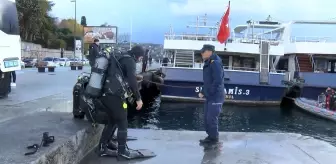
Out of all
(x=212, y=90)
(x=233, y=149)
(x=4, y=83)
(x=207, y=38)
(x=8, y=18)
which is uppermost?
(x=207, y=38)

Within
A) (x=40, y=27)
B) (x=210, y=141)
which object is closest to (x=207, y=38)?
(x=210, y=141)

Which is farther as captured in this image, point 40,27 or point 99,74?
point 40,27

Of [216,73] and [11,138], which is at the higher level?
[216,73]

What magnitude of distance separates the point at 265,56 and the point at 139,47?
1937cm

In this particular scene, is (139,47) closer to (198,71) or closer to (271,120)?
(271,120)

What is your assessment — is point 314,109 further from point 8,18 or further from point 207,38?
point 8,18

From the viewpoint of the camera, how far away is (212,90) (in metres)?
5.87

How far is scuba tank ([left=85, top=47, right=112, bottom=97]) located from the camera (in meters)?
4.68

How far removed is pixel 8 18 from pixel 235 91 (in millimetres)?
14795

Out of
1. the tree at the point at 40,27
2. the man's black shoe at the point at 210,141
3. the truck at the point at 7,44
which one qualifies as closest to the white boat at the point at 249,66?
the truck at the point at 7,44

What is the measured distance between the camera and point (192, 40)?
23.6m

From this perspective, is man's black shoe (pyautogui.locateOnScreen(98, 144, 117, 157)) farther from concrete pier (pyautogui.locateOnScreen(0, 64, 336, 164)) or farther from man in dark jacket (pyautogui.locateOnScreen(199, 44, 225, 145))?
man in dark jacket (pyautogui.locateOnScreen(199, 44, 225, 145))

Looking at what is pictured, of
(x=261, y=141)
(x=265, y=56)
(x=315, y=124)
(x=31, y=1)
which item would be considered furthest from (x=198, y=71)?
(x=31, y=1)

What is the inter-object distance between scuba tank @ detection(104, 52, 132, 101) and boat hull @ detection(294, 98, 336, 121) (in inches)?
640
